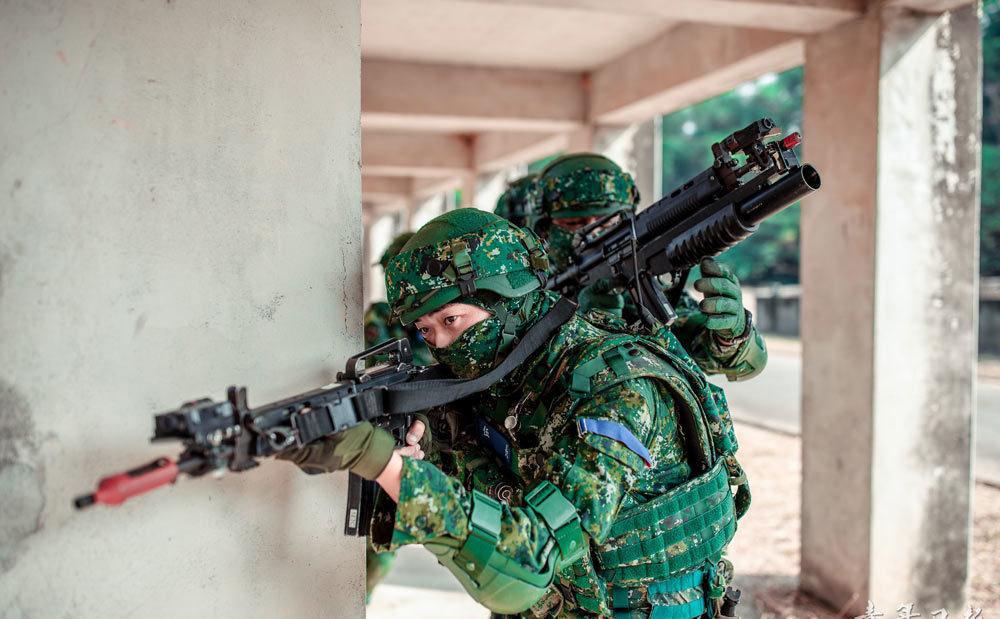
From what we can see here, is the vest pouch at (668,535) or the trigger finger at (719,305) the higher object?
the trigger finger at (719,305)

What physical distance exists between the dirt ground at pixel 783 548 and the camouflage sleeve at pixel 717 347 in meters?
2.25

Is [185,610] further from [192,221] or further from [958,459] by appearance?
[958,459]

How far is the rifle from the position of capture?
4.21 ft

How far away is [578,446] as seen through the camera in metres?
1.71

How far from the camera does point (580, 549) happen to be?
1628mm

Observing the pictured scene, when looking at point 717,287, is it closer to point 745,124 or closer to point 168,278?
point 168,278

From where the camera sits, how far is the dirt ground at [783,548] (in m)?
4.54

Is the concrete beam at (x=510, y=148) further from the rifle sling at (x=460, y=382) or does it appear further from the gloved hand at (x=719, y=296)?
the rifle sling at (x=460, y=382)

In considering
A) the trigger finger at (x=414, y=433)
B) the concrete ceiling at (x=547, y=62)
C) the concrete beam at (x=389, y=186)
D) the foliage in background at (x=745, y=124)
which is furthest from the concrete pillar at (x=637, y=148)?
the foliage in background at (x=745, y=124)

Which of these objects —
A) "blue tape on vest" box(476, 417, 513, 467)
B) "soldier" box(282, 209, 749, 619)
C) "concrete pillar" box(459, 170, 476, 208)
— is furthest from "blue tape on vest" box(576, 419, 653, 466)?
"concrete pillar" box(459, 170, 476, 208)

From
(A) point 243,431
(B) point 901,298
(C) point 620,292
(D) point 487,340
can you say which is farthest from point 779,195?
(B) point 901,298

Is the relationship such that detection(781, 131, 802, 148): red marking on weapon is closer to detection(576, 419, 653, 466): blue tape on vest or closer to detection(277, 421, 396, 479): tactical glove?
detection(576, 419, 653, 466): blue tape on vest

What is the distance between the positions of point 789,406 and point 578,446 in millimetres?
9678


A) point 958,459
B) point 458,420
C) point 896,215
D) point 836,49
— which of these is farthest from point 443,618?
point 836,49
